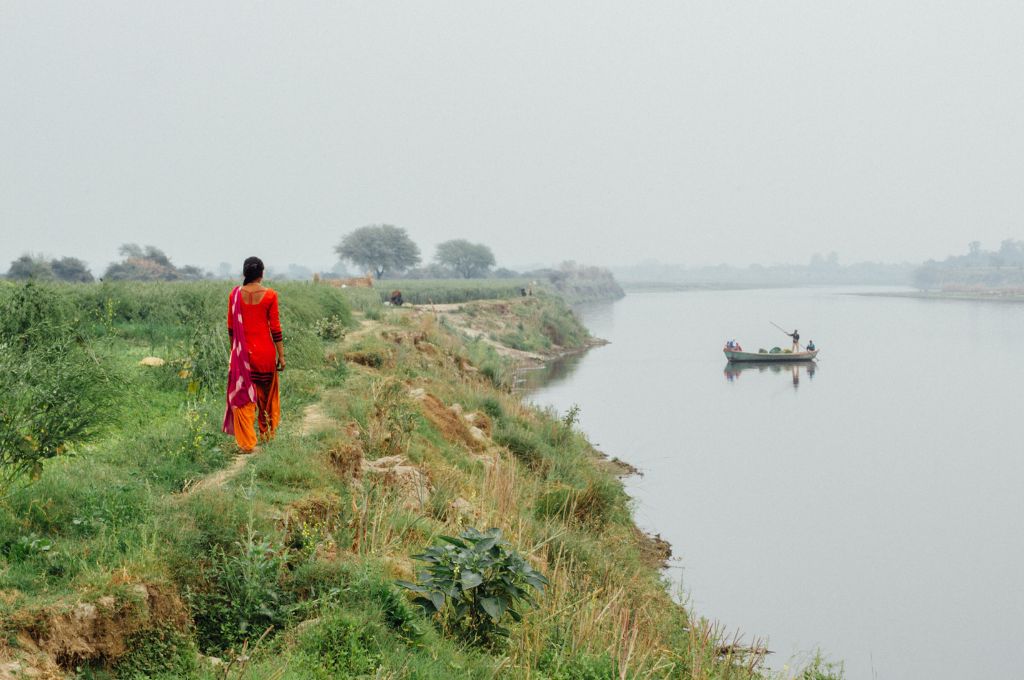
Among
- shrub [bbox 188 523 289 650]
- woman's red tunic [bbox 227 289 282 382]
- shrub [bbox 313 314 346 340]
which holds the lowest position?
shrub [bbox 188 523 289 650]

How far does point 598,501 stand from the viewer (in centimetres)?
1173

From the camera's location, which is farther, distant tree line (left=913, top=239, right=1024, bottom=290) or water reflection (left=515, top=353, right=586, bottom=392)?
distant tree line (left=913, top=239, right=1024, bottom=290)

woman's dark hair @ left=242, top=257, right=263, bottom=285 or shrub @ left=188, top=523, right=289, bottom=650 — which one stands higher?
woman's dark hair @ left=242, top=257, right=263, bottom=285

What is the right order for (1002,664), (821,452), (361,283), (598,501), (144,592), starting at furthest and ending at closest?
(361,283), (821,452), (598,501), (1002,664), (144,592)

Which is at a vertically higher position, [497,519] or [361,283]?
[361,283]

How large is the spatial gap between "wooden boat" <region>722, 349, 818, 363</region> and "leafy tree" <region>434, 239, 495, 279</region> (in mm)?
70224

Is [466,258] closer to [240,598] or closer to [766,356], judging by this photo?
[766,356]

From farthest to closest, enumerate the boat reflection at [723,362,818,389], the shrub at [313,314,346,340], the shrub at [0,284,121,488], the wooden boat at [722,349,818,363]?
the wooden boat at [722,349,818,363], the boat reflection at [723,362,818,389], the shrub at [313,314,346,340], the shrub at [0,284,121,488]

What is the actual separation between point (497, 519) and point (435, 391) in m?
6.31

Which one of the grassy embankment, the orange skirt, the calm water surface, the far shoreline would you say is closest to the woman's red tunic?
the orange skirt

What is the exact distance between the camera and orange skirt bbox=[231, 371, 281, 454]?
7184mm

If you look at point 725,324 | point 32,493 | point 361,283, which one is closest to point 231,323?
point 32,493

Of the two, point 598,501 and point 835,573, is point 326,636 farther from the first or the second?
point 835,573

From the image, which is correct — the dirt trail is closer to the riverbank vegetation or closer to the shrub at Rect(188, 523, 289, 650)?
the shrub at Rect(188, 523, 289, 650)
